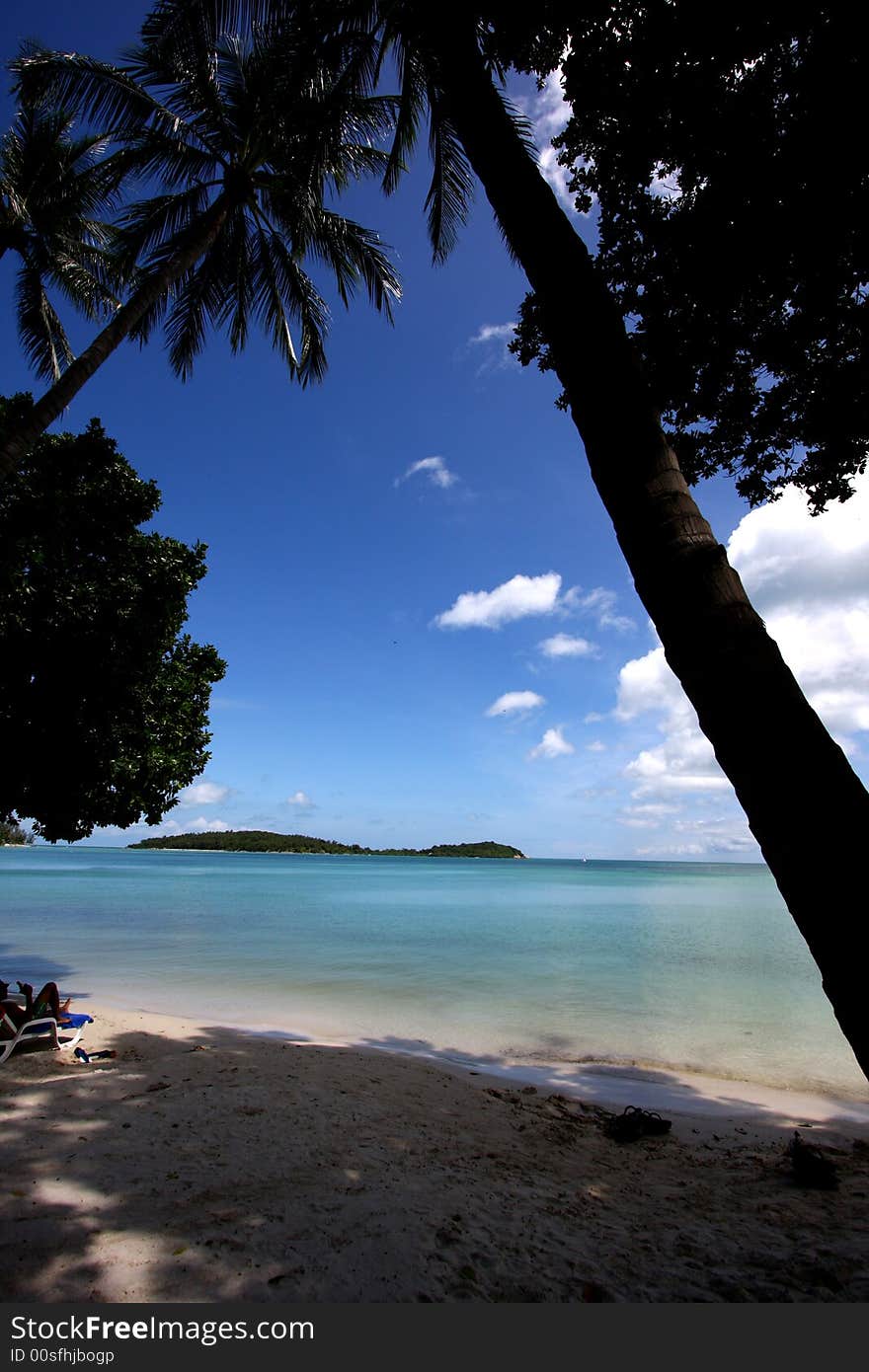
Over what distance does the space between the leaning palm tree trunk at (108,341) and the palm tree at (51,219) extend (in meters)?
2.59

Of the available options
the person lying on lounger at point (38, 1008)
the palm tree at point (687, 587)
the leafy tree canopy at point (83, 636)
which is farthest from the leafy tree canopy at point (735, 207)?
the person lying on lounger at point (38, 1008)

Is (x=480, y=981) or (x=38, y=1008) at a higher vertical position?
(x=38, y=1008)

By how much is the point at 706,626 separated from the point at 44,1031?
7.73 meters

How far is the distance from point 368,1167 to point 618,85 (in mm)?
8884

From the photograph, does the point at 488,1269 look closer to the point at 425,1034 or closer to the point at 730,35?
the point at 425,1034

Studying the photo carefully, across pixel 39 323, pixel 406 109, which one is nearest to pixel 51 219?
pixel 39 323

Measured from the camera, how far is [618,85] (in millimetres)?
5316

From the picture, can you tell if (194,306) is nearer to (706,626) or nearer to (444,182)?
(444,182)

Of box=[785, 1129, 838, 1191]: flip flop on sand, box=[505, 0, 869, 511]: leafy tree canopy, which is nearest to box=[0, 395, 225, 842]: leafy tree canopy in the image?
box=[505, 0, 869, 511]: leafy tree canopy

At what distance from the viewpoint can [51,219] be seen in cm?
1120

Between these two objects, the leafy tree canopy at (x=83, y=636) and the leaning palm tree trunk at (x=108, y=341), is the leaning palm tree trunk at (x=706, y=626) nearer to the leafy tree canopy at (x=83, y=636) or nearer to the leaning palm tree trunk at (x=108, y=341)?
the leaning palm tree trunk at (x=108, y=341)

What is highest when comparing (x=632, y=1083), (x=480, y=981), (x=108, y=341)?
(x=108, y=341)

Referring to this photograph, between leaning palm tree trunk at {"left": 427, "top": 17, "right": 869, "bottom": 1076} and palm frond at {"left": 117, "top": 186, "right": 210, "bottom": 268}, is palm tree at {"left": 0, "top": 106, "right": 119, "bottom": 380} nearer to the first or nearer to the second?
palm frond at {"left": 117, "top": 186, "right": 210, "bottom": 268}

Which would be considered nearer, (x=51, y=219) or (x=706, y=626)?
(x=706, y=626)
